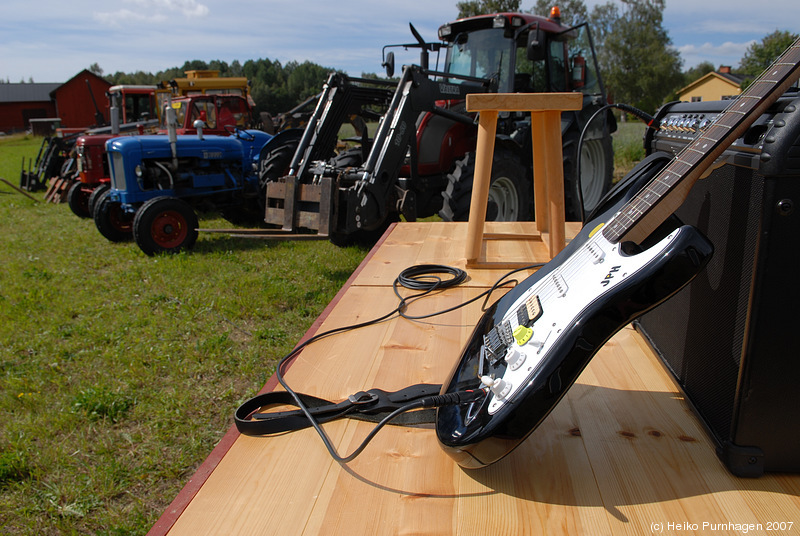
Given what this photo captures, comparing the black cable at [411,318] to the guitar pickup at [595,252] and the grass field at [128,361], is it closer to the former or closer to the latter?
the guitar pickup at [595,252]

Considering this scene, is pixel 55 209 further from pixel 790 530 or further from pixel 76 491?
pixel 790 530

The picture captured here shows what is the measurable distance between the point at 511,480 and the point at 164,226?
502cm

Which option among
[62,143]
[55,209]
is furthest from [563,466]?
[62,143]

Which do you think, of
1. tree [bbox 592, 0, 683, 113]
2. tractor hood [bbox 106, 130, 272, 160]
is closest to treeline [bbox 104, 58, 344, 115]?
tree [bbox 592, 0, 683, 113]

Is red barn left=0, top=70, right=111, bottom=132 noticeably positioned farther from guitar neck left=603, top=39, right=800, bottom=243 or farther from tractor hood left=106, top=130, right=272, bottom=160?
guitar neck left=603, top=39, right=800, bottom=243

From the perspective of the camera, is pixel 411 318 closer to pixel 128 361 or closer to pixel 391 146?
pixel 128 361

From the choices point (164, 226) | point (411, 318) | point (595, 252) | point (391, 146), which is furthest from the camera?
point (164, 226)

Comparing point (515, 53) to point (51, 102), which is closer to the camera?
point (515, 53)

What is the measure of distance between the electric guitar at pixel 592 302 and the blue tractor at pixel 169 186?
481 centimetres

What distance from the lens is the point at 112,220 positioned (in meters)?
6.09

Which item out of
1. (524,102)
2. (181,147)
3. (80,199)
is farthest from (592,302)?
(80,199)

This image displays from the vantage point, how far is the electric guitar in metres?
0.91

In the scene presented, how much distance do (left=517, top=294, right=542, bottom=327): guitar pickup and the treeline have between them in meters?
35.5

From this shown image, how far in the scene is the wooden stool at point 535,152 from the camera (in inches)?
84.7
